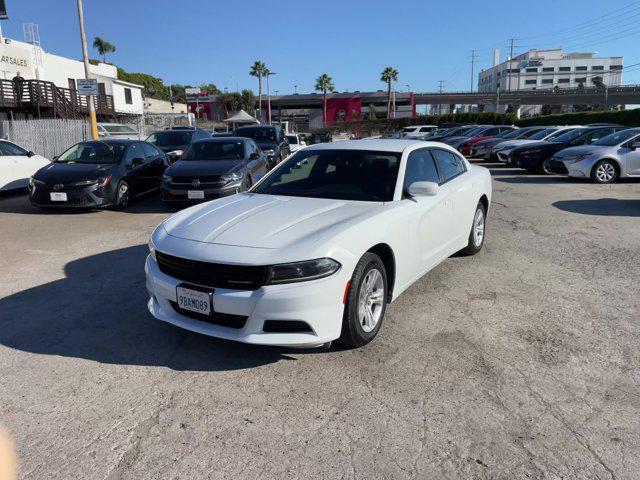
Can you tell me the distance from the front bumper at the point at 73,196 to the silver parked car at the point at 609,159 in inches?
464

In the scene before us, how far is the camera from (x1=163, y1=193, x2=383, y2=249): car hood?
11.7 feet

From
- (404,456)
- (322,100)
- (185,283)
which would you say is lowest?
(404,456)

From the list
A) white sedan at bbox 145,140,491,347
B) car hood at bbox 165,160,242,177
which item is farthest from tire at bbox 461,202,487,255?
car hood at bbox 165,160,242,177

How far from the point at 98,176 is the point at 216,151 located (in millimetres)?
2563

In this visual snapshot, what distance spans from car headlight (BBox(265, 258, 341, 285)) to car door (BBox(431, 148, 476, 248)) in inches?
94.5

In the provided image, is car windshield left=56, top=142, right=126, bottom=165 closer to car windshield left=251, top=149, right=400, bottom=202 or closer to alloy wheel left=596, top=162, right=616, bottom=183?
car windshield left=251, top=149, right=400, bottom=202

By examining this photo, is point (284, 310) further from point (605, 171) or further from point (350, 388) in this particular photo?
point (605, 171)

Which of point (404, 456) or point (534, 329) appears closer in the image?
point (404, 456)

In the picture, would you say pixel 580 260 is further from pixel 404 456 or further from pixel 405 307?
pixel 404 456

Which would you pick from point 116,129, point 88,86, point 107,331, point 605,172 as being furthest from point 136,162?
point 116,129

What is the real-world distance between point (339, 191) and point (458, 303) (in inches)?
61.9

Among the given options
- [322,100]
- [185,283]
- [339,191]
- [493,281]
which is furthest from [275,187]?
[322,100]

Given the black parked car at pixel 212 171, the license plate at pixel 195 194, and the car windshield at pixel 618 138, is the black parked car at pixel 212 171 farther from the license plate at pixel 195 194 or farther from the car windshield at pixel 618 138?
the car windshield at pixel 618 138

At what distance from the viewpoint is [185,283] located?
3.54 meters
